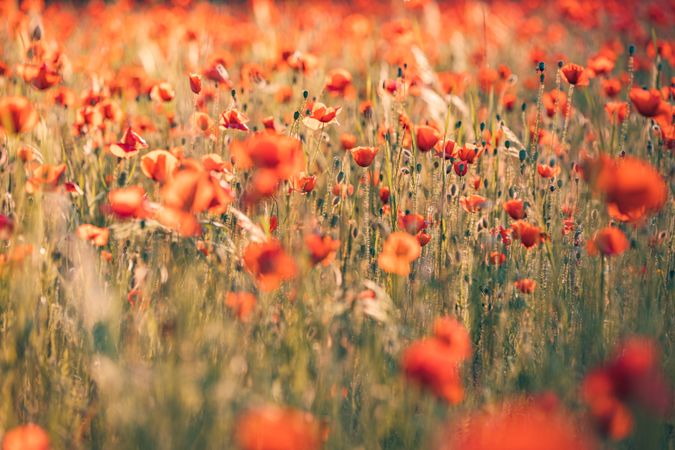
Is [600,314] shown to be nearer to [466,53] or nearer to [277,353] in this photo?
[277,353]

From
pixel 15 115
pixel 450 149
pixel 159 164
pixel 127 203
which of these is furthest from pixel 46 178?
pixel 450 149

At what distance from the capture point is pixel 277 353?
4.86 ft

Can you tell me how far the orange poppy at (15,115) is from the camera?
1.71 metres

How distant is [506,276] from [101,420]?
95cm

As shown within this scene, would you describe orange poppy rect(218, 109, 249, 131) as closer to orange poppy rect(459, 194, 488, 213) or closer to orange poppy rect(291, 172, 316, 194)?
orange poppy rect(291, 172, 316, 194)

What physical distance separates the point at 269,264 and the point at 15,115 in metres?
0.79

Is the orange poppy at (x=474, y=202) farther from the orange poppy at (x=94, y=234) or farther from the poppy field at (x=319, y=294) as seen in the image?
the orange poppy at (x=94, y=234)

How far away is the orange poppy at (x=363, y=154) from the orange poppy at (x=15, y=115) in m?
0.76

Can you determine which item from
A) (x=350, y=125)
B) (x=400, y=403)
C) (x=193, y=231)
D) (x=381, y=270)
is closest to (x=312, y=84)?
(x=350, y=125)

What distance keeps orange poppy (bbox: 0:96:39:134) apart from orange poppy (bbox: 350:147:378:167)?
76cm

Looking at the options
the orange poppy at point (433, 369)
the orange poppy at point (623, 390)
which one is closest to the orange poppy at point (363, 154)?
the orange poppy at point (433, 369)

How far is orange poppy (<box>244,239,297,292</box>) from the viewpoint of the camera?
133 centimetres

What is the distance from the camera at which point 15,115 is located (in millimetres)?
1750

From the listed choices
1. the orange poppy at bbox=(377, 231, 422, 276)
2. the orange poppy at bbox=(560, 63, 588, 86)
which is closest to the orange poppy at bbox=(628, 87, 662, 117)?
the orange poppy at bbox=(560, 63, 588, 86)
